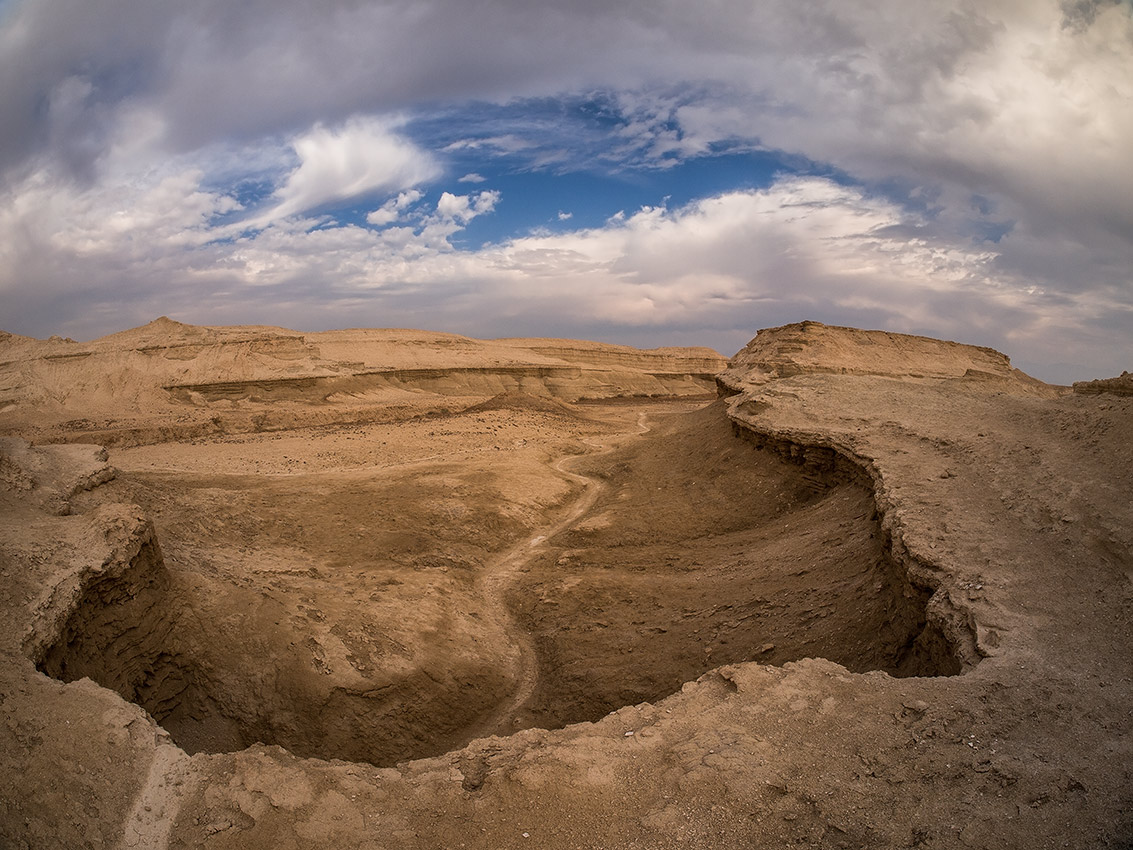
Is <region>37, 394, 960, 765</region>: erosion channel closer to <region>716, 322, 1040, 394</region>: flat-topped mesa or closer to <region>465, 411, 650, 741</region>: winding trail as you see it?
<region>465, 411, 650, 741</region>: winding trail

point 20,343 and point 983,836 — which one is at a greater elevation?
point 20,343

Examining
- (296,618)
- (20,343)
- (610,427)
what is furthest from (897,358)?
(20,343)

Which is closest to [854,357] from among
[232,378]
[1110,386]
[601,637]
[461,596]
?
[1110,386]

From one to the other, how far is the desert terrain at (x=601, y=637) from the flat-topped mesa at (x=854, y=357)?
442 centimetres

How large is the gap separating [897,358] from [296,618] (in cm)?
1884

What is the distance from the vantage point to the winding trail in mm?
6832

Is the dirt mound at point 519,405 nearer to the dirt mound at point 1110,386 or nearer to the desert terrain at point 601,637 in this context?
the desert terrain at point 601,637

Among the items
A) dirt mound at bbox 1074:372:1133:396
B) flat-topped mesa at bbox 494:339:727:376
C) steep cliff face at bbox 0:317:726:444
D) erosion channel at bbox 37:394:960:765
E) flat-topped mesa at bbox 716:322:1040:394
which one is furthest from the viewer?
flat-topped mesa at bbox 494:339:727:376

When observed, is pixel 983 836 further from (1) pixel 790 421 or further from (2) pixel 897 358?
(2) pixel 897 358

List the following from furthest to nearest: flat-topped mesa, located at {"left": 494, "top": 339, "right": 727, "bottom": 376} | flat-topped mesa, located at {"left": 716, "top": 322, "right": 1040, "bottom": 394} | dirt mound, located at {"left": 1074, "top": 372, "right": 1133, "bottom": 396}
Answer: flat-topped mesa, located at {"left": 494, "top": 339, "right": 727, "bottom": 376} → flat-topped mesa, located at {"left": 716, "top": 322, "right": 1040, "bottom": 394} → dirt mound, located at {"left": 1074, "top": 372, "right": 1133, "bottom": 396}

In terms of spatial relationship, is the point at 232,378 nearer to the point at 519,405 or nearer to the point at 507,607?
the point at 519,405

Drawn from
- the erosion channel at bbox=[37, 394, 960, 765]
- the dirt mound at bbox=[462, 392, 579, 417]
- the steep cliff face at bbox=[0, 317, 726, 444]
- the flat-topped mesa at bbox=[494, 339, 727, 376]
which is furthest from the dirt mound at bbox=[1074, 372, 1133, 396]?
the flat-topped mesa at bbox=[494, 339, 727, 376]

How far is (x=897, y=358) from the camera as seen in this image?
65.1 ft

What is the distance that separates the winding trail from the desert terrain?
0.05 metres
